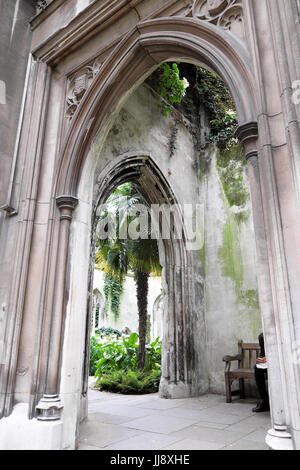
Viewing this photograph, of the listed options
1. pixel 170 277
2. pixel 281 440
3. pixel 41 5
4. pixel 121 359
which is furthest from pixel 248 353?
pixel 41 5

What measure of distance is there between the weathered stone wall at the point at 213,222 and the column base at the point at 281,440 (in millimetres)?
4001

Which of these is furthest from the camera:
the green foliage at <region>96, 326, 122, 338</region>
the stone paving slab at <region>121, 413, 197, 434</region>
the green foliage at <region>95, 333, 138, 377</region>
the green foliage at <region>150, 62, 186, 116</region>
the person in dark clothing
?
the green foliage at <region>96, 326, 122, 338</region>

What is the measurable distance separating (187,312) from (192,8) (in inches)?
178

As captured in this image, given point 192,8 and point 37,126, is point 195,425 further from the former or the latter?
point 192,8

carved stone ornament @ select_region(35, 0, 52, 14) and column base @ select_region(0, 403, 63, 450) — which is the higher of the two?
carved stone ornament @ select_region(35, 0, 52, 14)

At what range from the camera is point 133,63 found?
3668mm

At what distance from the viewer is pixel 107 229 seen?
780 centimetres

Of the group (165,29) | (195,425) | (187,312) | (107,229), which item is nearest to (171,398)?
(187,312)

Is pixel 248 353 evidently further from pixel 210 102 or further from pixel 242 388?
pixel 210 102

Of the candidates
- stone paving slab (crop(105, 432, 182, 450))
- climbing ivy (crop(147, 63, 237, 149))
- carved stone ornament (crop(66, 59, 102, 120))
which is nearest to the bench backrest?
stone paving slab (crop(105, 432, 182, 450))

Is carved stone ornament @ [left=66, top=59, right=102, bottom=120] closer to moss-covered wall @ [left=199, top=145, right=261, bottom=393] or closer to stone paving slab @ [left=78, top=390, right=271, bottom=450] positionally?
stone paving slab @ [left=78, top=390, right=271, bottom=450]

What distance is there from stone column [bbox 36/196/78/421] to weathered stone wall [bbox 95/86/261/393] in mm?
1959

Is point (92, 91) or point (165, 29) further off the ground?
point (165, 29)

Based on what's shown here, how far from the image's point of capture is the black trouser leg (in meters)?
4.35
